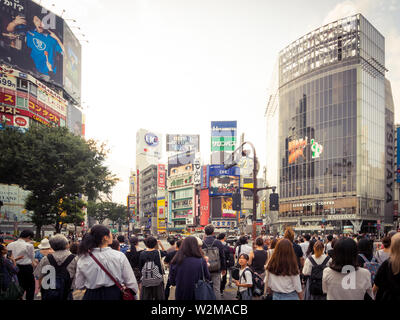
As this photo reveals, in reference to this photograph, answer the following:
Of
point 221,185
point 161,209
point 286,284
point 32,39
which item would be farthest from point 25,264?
point 161,209

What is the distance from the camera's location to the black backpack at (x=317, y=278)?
7.18 metres

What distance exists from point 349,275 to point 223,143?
101870mm

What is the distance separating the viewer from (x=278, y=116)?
9350 cm

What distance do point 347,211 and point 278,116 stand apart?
30.1 meters

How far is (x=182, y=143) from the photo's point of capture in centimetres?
12925

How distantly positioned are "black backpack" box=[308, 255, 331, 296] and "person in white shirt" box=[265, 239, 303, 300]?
1.65m

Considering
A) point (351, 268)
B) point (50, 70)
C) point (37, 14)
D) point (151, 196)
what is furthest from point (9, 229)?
point (151, 196)

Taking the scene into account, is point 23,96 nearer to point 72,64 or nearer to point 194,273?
point 72,64

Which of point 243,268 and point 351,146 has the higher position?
point 351,146

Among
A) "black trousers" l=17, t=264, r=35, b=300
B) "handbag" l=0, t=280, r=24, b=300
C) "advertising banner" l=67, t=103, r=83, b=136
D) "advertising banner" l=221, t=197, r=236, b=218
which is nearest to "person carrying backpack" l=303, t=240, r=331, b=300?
"handbag" l=0, t=280, r=24, b=300

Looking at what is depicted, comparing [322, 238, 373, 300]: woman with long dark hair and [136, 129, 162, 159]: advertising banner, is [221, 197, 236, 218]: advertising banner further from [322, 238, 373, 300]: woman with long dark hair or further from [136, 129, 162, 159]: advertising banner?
[322, 238, 373, 300]: woman with long dark hair

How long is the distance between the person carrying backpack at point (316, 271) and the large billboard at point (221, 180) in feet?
290

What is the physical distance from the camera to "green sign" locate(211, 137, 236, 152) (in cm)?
10618
